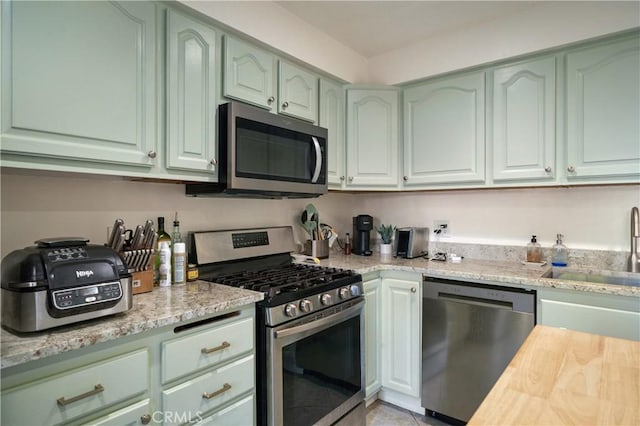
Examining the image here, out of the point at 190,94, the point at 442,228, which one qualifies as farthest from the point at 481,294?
the point at 190,94

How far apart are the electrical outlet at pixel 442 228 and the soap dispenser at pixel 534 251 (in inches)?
21.4

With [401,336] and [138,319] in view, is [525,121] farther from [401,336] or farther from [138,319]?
[138,319]

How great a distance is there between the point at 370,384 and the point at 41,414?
1707mm

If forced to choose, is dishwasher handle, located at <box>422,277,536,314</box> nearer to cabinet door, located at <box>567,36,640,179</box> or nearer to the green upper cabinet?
cabinet door, located at <box>567,36,640,179</box>

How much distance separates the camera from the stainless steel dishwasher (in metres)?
1.82

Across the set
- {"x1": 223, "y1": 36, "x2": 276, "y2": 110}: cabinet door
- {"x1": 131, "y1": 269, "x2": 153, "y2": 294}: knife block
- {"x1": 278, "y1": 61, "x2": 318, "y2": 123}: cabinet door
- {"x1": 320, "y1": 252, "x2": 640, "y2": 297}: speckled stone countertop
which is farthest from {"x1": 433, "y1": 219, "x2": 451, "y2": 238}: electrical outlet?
{"x1": 131, "y1": 269, "x2": 153, "y2": 294}: knife block

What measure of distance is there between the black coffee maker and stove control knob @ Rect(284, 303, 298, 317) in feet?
4.09

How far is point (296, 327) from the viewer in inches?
61.7

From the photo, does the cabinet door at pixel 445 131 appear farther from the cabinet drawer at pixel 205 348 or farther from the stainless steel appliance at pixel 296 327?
the cabinet drawer at pixel 205 348

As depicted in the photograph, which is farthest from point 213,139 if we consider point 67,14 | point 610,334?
point 610,334

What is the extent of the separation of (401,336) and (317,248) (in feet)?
2.57

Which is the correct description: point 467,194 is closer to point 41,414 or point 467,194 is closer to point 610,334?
point 610,334

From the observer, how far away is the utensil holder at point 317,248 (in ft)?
7.89

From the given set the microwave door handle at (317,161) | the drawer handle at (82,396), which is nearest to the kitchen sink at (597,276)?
the microwave door handle at (317,161)
